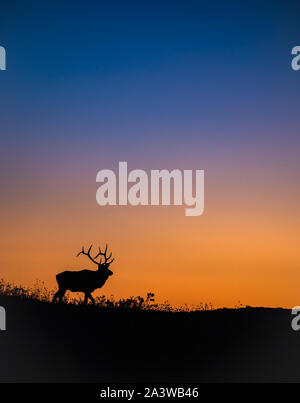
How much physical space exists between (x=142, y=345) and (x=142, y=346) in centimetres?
6

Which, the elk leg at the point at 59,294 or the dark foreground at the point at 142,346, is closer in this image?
the dark foreground at the point at 142,346

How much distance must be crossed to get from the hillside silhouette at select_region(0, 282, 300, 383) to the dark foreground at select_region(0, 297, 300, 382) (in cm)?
2

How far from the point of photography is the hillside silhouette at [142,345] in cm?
1283

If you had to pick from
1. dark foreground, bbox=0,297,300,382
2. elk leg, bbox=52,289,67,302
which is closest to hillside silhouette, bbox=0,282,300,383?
dark foreground, bbox=0,297,300,382

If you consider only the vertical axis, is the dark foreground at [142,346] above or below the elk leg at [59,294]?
below

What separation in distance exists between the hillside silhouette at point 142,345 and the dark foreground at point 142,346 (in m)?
0.02

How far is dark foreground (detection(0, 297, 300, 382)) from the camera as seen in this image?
1282cm

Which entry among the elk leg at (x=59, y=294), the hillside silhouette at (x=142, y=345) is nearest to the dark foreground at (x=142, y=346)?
the hillside silhouette at (x=142, y=345)

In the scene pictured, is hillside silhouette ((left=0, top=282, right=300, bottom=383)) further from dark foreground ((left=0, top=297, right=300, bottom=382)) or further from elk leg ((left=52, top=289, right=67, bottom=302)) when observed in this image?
elk leg ((left=52, top=289, right=67, bottom=302))

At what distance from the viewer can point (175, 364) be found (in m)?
13.2

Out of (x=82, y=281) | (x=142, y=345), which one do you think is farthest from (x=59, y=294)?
(x=142, y=345)

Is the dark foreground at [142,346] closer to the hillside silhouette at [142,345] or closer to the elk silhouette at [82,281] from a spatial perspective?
the hillside silhouette at [142,345]

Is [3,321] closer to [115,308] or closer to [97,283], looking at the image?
[115,308]
